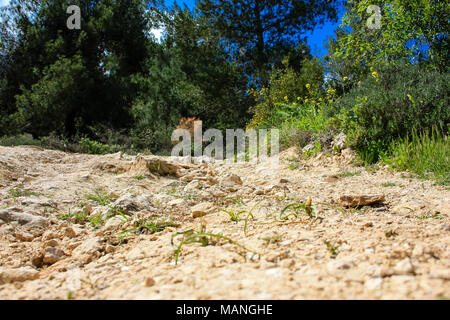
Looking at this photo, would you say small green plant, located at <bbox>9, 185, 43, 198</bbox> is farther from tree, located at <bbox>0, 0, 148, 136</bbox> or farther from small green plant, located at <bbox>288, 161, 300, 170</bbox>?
tree, located at <bbox>0, 0, 148, 136</bbox>

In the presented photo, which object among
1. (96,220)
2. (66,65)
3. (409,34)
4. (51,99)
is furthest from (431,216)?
(66,65)

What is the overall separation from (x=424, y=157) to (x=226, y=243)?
3091 millimetres

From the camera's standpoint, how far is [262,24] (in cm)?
1045

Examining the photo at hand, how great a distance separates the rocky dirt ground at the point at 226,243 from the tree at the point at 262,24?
807 centimetres

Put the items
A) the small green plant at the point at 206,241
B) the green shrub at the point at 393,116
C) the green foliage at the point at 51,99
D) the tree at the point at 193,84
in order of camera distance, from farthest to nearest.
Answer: the tree at the point at 193,84, the green foliage at the point at 51,99, the green shrub at the point at 393,116, the small green plant at the point at 206,241

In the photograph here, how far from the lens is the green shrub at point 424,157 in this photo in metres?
3.25

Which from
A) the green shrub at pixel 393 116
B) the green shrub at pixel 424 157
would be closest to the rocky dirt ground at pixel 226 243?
the green shrub at pixel 424 157

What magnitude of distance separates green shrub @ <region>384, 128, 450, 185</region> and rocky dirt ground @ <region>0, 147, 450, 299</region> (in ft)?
0.82

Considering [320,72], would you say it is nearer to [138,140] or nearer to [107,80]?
[138,140]

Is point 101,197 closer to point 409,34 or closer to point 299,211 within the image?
point 299,211

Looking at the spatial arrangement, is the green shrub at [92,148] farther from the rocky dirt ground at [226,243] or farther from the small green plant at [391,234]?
the small green plant at [391,234]

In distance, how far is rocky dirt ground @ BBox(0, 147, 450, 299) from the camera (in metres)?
1.02

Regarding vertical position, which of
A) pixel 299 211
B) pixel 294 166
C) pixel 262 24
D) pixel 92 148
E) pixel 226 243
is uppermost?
pixel 262 24

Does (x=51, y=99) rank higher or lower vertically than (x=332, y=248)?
higher
